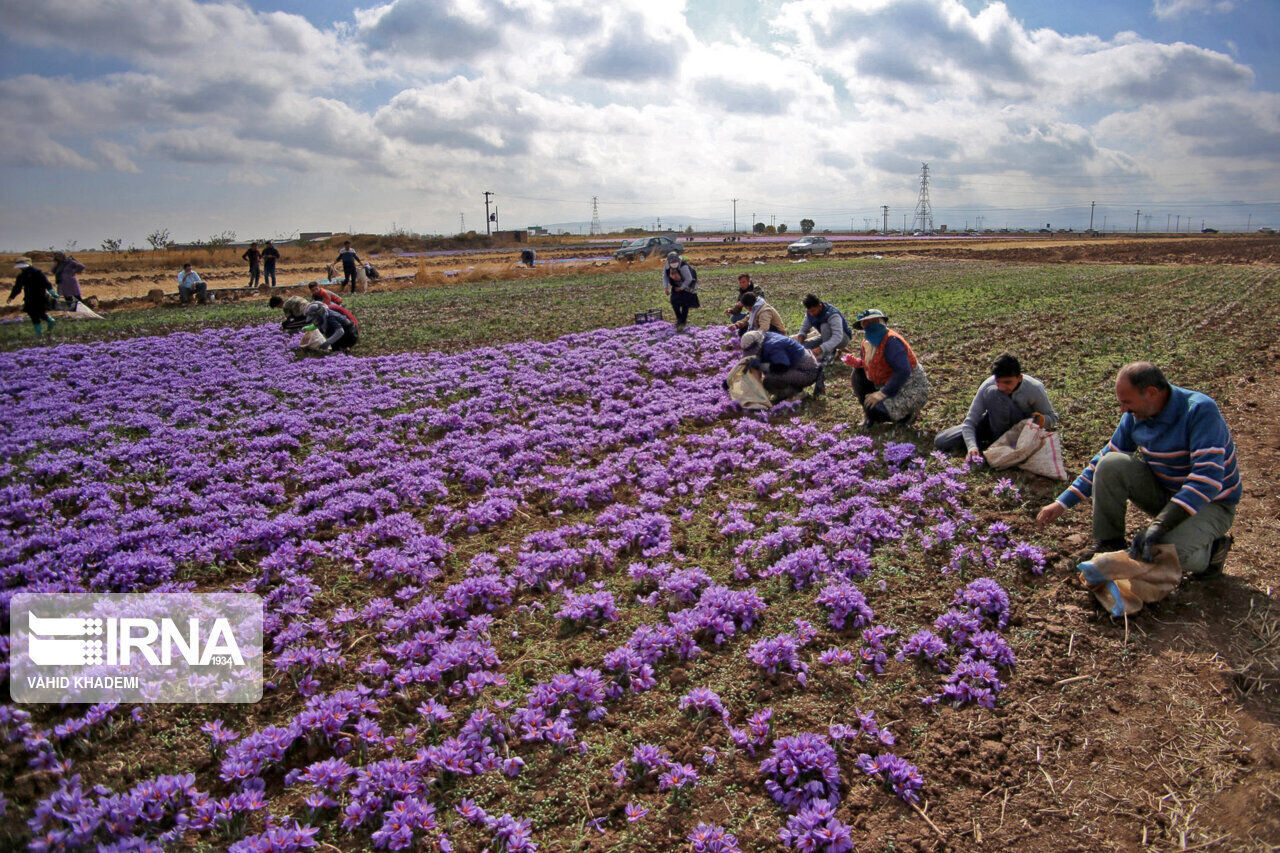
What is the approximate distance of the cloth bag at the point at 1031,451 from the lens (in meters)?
7.56

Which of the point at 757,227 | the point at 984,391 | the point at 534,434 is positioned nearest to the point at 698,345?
the point at 534,434

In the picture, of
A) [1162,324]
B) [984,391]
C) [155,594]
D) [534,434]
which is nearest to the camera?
[155,594]

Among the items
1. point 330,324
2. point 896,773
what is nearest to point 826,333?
point 896,773

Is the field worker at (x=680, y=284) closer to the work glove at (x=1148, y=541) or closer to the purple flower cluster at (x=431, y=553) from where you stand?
the purple flower cluster at (x=431, y=553)

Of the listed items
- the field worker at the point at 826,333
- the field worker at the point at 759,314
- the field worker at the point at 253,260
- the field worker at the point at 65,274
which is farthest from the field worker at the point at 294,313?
the field worker at the point at 253,260

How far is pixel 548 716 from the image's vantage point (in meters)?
4.65

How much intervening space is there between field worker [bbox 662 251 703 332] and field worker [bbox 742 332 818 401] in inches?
255

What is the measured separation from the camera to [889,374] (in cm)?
966

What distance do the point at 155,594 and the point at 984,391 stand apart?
30.1ft

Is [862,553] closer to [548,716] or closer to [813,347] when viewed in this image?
[548,716]

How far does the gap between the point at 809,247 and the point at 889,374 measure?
52280mm

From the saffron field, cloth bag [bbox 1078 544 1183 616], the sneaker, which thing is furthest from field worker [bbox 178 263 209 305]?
the sneaker

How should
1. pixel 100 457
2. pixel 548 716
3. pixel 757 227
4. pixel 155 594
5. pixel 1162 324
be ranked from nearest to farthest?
pixel 548 716 < pixel 155 594 < pixel 100 457 < pixel 1162 324 < pixel 757 227

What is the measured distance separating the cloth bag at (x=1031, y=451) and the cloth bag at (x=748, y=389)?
Result: 402cm
